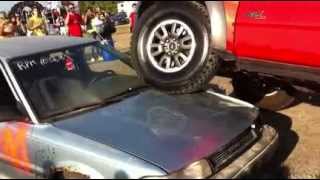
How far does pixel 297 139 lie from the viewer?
6.59 meters

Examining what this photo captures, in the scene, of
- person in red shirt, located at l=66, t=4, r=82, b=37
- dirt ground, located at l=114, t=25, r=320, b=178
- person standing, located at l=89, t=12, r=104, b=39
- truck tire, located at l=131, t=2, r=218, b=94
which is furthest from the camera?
person standing, located at l=89, t=12, r=104, b=39

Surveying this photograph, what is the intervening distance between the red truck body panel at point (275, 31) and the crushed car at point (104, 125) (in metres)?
0.55

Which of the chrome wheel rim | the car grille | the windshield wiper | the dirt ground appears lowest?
the dirt ground

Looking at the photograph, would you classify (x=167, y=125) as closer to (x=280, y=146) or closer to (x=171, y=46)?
(x=171, y=46)

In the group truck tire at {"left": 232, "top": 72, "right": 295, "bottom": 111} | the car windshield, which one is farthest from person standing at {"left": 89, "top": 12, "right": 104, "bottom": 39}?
the car windshield

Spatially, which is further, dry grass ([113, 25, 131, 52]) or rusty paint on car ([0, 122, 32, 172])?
dry grass ([113, 25, 131, 52])

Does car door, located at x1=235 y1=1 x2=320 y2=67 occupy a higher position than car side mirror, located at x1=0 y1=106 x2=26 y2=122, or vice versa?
car door, located at x1=235 y1=1 x2=320 y2=67

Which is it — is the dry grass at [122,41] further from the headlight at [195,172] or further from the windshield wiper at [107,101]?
the headlight at [195,172]

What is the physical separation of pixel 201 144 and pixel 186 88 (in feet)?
3.13

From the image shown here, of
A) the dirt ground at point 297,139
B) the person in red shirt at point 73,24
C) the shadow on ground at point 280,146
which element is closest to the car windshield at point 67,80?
the dirt ground at point 297,139

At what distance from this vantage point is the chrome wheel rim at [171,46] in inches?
201

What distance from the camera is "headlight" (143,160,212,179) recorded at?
12.8 feet

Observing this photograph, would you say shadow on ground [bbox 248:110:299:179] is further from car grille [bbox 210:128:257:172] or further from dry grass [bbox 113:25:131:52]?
dry grass [bbox 113:25:131:52]

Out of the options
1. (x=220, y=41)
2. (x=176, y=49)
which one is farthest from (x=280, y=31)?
(x=176, y=49)
